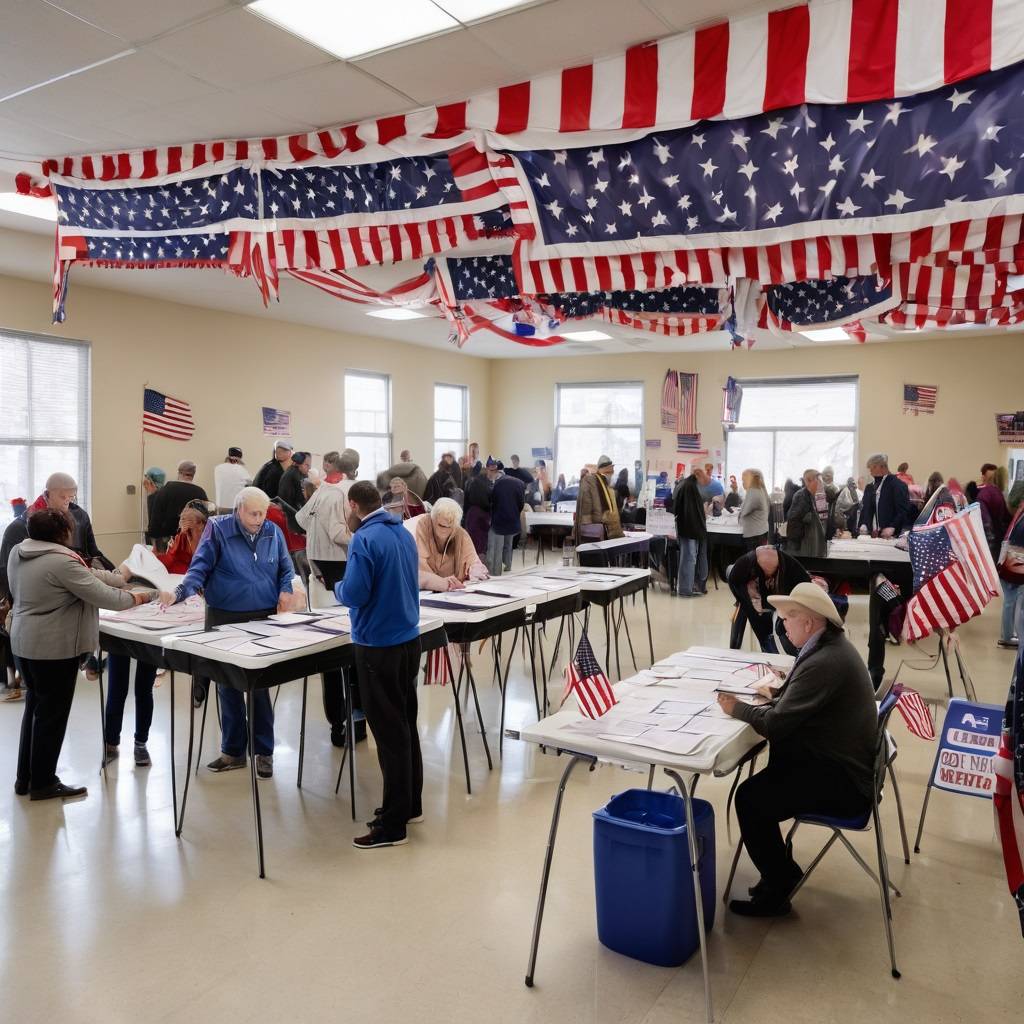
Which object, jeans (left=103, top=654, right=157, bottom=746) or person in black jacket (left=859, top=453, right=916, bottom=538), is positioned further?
person in black jacket (left=859, top=453, right=916, bottom=538)

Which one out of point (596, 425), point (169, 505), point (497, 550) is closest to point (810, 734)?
point (169, 505)

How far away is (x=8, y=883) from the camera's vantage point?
3367mm

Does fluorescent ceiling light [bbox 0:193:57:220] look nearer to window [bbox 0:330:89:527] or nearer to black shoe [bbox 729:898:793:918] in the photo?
window [bbox 0:330:89:527]

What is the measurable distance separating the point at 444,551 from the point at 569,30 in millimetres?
3123

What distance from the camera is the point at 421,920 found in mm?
3127

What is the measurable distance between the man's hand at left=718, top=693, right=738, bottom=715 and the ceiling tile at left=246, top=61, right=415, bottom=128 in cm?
328

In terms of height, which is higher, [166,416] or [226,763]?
[166,416]

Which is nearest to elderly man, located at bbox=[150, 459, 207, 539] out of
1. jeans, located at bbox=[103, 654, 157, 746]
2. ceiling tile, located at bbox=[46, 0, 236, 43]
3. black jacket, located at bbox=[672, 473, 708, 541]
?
jeans, located at bbox=[103, 654, 157, 746]

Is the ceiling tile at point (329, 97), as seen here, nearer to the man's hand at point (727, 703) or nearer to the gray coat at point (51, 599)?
the gray coat at point (51, 599)

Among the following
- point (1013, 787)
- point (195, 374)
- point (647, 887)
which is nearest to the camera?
point (1013, 787)

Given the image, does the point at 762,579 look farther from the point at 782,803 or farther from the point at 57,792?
the point at 57,792

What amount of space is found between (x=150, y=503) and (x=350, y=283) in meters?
3.13

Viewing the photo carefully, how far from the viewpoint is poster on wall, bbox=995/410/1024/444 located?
1295 cm

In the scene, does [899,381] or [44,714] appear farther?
[899,381]
